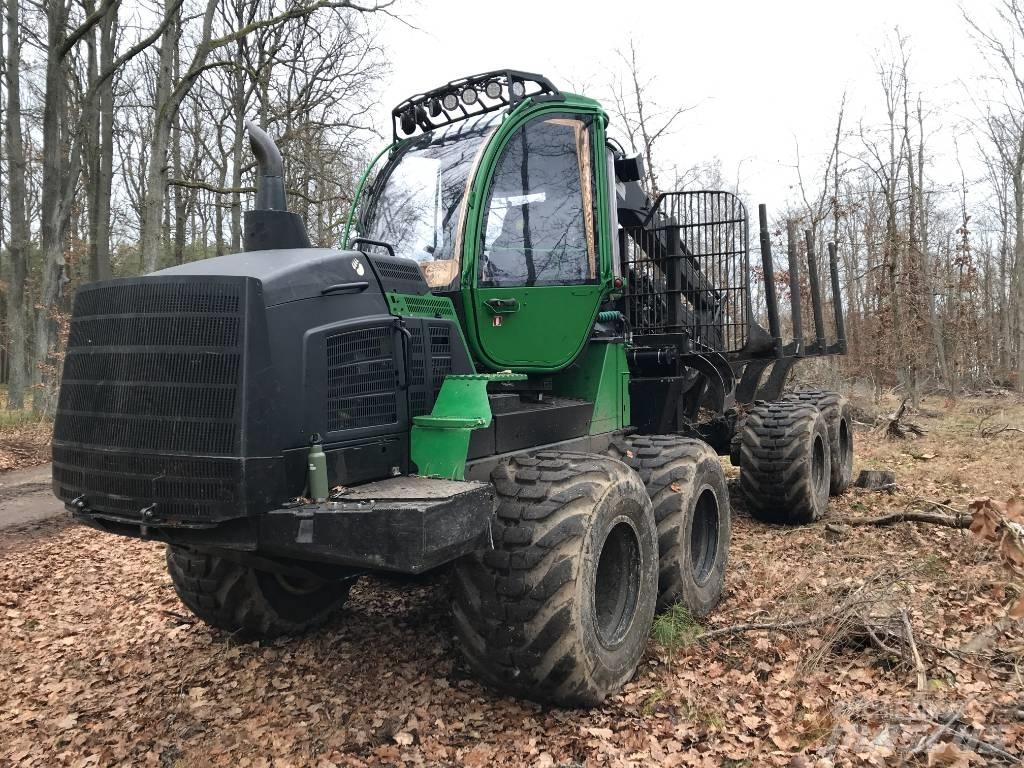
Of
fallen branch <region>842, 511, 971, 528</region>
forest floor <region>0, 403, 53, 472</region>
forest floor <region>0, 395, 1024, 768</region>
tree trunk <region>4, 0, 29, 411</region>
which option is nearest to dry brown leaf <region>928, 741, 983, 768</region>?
forest floor <region>0, 395, 1024, 768</region>

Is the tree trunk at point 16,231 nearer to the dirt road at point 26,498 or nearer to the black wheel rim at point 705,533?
the dirt road at point 26,498

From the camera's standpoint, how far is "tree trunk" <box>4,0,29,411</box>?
14562 mm

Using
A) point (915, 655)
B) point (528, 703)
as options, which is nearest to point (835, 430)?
point (915, 655)

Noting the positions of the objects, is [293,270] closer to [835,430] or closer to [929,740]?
[929,740]

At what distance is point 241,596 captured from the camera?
4.21m

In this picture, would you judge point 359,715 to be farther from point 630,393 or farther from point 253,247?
point 630,393

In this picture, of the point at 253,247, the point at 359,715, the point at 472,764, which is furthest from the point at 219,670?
the point at 253,247

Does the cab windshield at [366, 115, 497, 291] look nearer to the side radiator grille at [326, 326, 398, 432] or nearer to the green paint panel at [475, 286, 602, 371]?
the green paint panel at [475, 286, 602, 371]

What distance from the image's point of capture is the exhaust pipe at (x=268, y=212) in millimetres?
3406

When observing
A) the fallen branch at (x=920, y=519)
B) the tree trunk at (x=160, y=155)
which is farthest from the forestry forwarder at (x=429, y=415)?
the tree trunk at (x=160, y=155)

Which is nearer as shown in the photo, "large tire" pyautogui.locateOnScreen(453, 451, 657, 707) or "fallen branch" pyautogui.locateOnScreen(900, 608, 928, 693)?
"large tire" pyautogui.locateOnScreen(453, 451, 657, 707)

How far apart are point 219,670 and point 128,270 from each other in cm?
2669

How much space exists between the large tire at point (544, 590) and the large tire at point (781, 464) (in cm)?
348

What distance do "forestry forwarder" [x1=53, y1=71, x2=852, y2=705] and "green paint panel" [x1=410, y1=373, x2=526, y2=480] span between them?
11 millimetres
